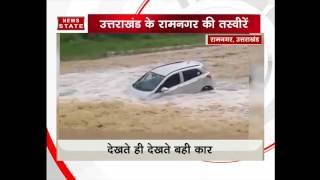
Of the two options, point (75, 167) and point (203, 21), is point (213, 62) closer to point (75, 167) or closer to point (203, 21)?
point (203, 21)

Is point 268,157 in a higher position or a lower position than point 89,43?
lower

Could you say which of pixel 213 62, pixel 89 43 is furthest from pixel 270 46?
pixel 89 43

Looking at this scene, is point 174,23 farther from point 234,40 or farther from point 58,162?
point 58,162

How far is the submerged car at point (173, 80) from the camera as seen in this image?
2166 cm

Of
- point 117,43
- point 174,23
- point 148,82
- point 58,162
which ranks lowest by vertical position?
point 58,162

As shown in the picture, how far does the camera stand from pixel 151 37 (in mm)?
21656

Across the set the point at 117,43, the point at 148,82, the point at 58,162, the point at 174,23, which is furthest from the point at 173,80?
the point at 58,162

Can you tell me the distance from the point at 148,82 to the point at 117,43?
57 centimetres

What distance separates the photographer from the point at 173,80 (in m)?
21.7

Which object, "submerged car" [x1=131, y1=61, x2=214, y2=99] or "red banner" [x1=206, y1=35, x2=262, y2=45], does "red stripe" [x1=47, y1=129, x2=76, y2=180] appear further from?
"red banner" [x1=206, y1=35, x2=262, y2=45]

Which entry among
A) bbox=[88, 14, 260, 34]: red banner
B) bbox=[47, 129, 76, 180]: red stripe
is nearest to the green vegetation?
bbox=[88, 14, 260, 34]: red banner

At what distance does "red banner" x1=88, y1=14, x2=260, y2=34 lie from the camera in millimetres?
21609

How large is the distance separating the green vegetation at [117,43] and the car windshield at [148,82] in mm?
291

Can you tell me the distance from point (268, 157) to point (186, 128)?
3.29 feet
